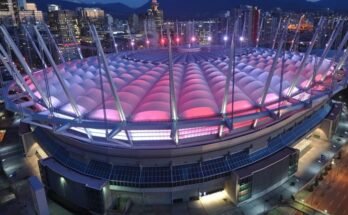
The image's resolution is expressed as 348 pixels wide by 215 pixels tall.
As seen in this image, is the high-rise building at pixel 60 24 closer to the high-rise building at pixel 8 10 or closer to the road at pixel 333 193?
the high-rise building at pixel 8 10

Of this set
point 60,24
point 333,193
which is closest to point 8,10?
point 60,24

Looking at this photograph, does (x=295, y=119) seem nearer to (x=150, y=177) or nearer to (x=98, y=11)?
(x=150, y=177)

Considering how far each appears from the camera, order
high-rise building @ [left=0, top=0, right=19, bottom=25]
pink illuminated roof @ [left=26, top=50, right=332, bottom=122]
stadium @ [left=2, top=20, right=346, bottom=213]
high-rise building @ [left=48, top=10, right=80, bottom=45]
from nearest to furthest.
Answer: stadium @ [left=2, top=20, right=346, bottom=213], pink illuminated roof @ [left=26, top=50, right=332, bottom=122], high-rise building @ [left=48, top=10, right=80, bottom=45], high-rise building @ [left=0, top=0, right=19, bottom=25]

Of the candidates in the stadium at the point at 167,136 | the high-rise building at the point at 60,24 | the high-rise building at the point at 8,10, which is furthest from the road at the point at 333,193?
the high-rise building at the point at 8,10

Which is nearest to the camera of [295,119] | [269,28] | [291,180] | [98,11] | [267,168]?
[267,168]

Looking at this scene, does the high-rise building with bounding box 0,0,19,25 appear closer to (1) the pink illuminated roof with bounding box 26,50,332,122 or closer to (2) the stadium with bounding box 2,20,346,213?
(1) the pink illuminated roof with bounding box 26,50,332,122

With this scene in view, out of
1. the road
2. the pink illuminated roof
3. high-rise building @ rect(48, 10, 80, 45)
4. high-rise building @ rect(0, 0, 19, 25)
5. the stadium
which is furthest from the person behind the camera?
high-rise building @ rect(0, 0, 19, 25)

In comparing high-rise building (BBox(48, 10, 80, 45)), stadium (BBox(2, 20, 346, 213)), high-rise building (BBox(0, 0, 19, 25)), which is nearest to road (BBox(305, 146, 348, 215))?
stadium (BBox(2, 20, 346, 213))

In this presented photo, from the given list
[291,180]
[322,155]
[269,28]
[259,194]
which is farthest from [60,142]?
[269,28]

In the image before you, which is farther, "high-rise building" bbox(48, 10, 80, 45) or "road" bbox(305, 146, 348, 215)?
"high-rise building" bbox(48, 10, 80, 45)
